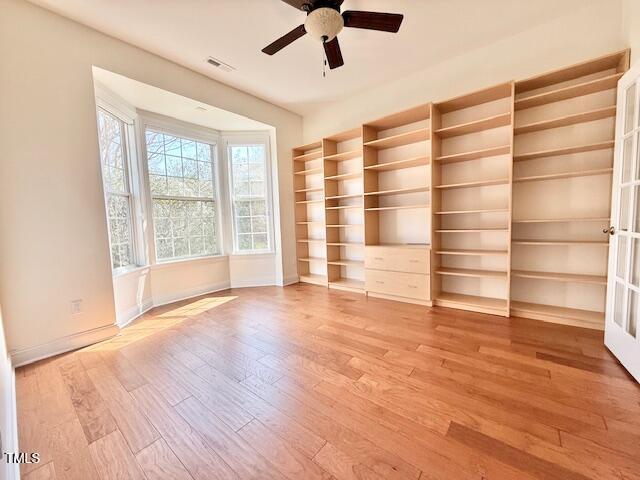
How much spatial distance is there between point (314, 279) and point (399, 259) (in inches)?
65.1

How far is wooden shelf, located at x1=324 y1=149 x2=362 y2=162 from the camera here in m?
3.68

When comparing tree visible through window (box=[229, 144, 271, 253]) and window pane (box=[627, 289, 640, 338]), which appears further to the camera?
tree visible through window (box=[229, 144, 271, 253])

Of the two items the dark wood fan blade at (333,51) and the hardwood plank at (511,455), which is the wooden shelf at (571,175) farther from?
the hardwood plank at (511,455)

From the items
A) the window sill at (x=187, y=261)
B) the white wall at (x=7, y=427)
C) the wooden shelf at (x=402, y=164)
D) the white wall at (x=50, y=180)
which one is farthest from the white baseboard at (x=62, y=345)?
the wooden shelf at (x=402, y=164)

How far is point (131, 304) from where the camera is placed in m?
3.07

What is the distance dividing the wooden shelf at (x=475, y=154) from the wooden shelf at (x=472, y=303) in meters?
1.59

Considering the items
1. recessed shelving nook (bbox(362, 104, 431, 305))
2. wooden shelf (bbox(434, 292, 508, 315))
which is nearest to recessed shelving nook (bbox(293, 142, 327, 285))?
recessed shelving nook (bbox(362, 104, 431, 305))

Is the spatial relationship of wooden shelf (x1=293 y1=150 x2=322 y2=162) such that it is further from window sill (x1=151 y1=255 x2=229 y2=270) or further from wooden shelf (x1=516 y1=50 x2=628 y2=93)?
wooden shelf (x1=516 y1=50 x2=628 y2=93)

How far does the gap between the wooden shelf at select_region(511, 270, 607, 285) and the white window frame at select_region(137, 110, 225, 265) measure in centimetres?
401

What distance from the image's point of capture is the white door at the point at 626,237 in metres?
1.71

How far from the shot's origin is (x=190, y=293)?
3875mm

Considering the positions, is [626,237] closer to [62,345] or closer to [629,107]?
[629,107]

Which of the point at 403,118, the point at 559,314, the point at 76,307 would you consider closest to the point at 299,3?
the point at 403,118

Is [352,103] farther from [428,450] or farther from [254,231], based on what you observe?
[428,450]
